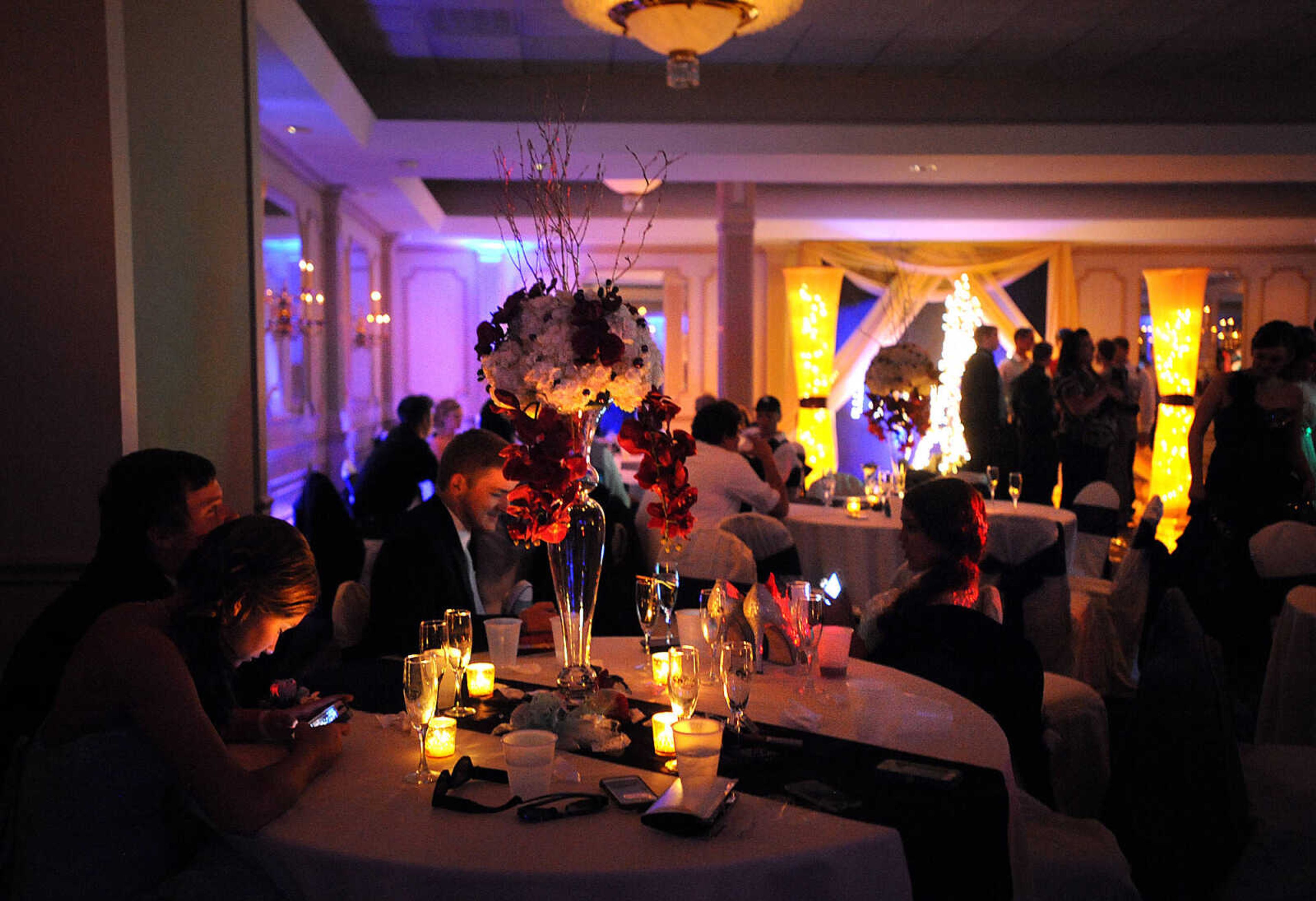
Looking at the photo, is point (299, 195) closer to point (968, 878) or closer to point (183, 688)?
point (183, 688)

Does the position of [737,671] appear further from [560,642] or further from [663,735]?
[560,642]

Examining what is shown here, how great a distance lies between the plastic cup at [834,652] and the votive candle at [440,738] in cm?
83

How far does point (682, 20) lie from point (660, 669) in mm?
3255

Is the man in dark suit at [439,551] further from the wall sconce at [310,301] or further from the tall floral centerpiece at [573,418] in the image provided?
the wall sconce at [310,301]

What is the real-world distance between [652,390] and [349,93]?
17.1 ft

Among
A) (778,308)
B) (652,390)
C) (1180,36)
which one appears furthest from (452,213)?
(652,390)

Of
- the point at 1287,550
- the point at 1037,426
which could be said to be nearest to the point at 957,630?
the point at 1287,550

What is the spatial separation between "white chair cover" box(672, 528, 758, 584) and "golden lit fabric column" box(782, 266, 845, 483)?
8.65 meters

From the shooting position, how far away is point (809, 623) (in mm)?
2111

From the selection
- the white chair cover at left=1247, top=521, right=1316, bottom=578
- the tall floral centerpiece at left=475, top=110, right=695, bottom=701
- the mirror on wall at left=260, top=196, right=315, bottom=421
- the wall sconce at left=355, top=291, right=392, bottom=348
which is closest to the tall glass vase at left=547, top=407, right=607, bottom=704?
the tall floral centerpiece at left=475, top=110, right=695, bottom=701

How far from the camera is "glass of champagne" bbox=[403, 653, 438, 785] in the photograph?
1678mm

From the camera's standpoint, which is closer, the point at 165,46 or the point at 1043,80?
the point at 165,46

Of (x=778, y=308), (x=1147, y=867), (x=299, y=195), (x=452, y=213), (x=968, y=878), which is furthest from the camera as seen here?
(x=778, y=308)

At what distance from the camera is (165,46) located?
3.53 metres
